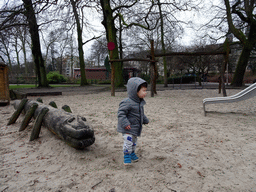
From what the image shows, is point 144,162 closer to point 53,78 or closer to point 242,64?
point 242,64

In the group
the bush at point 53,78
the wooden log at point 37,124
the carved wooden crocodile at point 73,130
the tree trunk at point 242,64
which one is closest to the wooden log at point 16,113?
the wooden log at point 37,124

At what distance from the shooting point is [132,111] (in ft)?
8.31

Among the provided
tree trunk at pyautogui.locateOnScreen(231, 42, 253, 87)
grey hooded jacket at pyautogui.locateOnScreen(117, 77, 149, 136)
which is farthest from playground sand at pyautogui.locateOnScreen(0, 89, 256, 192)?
tree trunk at pyautogui.locateOnScreen(231, 42, 253, 87)

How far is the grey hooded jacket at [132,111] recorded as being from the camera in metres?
2.47

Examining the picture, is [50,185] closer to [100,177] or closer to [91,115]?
[100,177]

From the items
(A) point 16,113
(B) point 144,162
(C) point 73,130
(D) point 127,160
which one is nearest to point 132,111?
(D) point 127,160

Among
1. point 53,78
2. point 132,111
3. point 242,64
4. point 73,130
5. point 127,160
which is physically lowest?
point 127,160

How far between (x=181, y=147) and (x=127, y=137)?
119cm

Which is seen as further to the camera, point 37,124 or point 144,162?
point 37,124

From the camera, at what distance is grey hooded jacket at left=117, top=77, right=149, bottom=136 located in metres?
2.47

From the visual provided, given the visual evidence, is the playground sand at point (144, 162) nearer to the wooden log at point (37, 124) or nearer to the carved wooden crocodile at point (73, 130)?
the wooden log at point (37, 124)

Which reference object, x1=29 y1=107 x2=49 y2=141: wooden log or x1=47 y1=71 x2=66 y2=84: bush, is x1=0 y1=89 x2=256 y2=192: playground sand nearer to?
x1=29 y1=107 x2=49 y2=141: wooden log

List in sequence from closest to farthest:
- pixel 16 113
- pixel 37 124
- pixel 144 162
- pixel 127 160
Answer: pixel 127 160
pixel 144 162
pixel 37 124
pixel 16 113

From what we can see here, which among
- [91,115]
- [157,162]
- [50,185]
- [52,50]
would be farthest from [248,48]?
[52,50]
